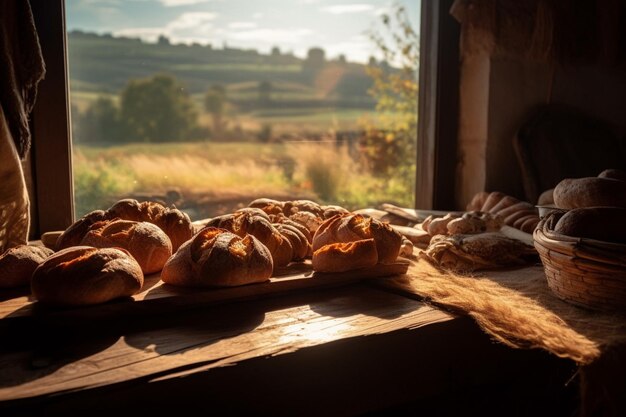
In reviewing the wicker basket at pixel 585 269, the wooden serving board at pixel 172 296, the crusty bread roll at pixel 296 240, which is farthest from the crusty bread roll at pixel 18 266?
the wicker basket at pixel 585 269

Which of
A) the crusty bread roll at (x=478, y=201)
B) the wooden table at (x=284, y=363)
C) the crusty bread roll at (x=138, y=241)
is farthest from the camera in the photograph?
the crusty bread roll at (x=478, y=201)

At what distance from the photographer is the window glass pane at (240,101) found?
2742 mm

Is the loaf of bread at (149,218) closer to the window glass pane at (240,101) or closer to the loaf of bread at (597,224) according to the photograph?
the window glass pane at (240,101)

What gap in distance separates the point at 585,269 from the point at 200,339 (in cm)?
109

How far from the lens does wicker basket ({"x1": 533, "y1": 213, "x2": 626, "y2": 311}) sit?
57.5 inches

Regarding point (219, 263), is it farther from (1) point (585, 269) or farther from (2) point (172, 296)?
(1) point (585, 269)

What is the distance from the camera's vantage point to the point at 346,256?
1.71m

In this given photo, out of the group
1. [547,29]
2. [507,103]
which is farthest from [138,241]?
[547,29]

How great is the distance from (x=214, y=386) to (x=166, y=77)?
206 cm

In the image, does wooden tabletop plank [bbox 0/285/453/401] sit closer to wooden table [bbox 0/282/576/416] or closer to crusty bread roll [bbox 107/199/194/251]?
wooden table [bbox 0/282/576/416]

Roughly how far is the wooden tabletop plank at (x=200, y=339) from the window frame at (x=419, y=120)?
1.46 meters

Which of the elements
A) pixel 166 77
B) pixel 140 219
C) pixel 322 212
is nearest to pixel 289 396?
pixel 140 219

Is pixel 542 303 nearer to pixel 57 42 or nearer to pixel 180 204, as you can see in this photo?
pixel 180 204

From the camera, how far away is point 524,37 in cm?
328
